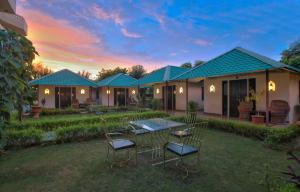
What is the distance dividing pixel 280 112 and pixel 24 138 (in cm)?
1098

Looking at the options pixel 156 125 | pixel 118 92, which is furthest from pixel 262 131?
pixel 118 92

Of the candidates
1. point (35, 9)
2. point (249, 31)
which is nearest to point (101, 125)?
point (35, 9)

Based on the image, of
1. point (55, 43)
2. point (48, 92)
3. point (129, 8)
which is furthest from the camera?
point (48, 92)

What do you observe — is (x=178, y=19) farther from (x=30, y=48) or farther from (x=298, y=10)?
(x=30, y=48)

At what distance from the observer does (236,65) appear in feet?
30.5

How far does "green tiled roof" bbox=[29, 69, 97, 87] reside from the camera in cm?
1905

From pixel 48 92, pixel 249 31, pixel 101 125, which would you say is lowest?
pixel 101 125

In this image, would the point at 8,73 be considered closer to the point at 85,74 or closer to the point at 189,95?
the point at 189,95

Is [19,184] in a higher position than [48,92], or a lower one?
lower

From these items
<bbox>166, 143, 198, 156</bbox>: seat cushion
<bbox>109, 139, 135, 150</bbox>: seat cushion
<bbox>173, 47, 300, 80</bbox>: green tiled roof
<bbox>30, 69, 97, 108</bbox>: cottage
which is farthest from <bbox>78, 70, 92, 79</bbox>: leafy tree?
<bbox>166, 143, 198, 156</bbox>: seat cushion

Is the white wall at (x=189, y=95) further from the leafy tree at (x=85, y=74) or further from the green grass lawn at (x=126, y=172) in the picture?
the leafy tree at (x=85, y=74)

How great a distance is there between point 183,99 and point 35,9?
12035 millimetres

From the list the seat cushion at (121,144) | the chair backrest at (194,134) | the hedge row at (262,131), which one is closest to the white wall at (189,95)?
the hedge row at (262,131)

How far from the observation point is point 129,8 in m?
11.0
